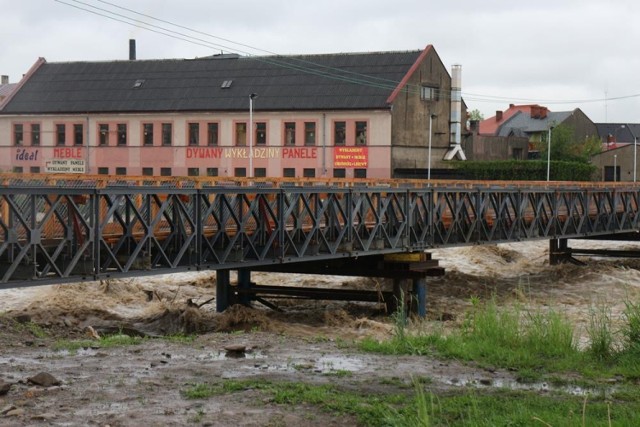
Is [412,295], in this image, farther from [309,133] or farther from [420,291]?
[309,133]

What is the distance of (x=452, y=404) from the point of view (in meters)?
14.8

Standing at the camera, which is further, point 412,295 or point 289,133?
point 289,133

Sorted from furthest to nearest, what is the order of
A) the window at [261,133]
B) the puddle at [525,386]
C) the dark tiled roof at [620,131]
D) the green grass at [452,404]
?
the dark tiled roof at [620,131] → the window at [261,133] → the puddle at [525,386] → the green grass at [452,404]

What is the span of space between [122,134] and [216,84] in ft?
23.4

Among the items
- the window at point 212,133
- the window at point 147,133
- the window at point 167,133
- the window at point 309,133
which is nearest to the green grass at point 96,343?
the window at point 309,133

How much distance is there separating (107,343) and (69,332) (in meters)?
4.68

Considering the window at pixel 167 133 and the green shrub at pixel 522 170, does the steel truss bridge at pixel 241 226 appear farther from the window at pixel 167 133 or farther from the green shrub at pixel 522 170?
the window at pixel 167 133

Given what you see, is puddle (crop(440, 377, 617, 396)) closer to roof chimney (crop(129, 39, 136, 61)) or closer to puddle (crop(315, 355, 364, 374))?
puddle (crop(315, 355, 364, 374))

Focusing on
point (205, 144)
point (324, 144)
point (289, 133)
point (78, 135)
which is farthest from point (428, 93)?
point (78, 135)

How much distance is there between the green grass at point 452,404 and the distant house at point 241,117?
51.7 metres

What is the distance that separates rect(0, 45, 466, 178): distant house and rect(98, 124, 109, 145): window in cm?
9

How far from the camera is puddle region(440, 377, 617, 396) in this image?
16328mm

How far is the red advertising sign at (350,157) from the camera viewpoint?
2712 inches

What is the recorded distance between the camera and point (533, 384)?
673 inches
